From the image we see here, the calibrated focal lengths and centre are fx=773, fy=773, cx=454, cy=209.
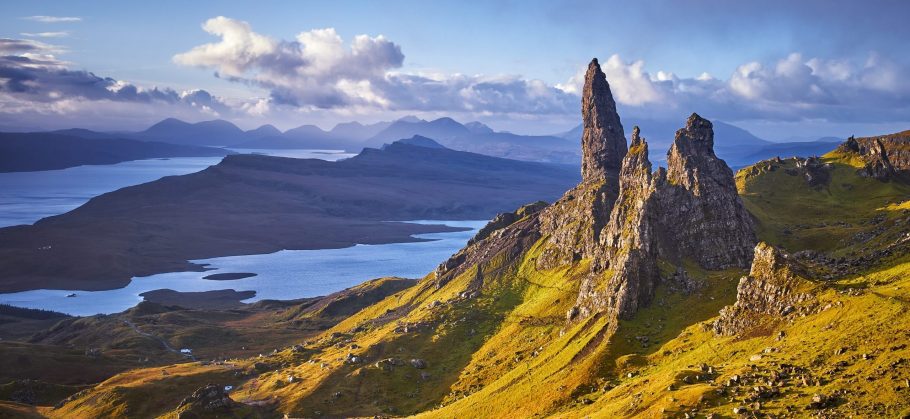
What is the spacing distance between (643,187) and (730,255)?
103 ft

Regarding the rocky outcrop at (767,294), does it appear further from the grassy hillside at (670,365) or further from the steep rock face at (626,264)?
the steep rock face at (626,264)

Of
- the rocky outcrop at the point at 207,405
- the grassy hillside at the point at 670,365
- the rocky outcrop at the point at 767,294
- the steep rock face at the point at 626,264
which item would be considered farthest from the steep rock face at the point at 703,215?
the rocky outcrop at the point at 207,405

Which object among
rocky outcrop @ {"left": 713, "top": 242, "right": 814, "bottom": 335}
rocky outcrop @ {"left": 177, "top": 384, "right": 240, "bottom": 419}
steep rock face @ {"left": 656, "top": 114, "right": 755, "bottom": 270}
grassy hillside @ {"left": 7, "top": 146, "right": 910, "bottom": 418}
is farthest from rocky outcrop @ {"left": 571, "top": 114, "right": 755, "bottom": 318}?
rocky outcrop @ {"left": 177, "top": 384, "right": 240, "bottom": 419}

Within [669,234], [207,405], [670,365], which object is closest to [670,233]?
[669,234]

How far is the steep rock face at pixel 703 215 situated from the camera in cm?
16600

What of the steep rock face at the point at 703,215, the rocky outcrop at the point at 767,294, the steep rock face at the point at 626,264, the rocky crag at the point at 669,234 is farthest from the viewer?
the steep rock face at the point at 703,215

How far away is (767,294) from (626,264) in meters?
38.0

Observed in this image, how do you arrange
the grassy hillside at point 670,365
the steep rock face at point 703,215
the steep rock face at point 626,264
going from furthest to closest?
the steep rock face at point 703,215 → the steep rock face at point 626,264 → the grassy hillside at point 670,365

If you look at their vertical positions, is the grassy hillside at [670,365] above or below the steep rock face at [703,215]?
below

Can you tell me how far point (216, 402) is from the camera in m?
167

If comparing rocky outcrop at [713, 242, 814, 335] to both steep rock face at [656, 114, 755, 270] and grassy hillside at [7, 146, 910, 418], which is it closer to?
grassy hillside at [7, 146, 910, 418]

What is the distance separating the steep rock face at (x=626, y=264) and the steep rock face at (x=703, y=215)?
5508 millimetres

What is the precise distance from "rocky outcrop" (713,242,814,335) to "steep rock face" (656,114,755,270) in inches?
1733

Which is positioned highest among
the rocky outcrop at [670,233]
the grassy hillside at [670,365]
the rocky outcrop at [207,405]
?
the rocky outcrop at [670,233]
